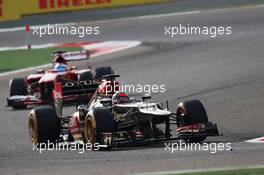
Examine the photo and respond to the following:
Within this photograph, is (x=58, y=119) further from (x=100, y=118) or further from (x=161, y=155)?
(x=161, y=155)

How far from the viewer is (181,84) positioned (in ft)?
75.2

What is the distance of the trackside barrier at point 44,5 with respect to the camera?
4069 centimetres

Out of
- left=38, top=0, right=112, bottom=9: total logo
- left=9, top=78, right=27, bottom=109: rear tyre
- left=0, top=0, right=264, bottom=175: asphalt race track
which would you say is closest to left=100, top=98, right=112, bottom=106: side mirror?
left=0, top=0, right=264, bottom=175: asphalt race track

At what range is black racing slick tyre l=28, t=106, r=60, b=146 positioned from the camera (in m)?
15.9

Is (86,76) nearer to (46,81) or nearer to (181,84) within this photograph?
(46,81)

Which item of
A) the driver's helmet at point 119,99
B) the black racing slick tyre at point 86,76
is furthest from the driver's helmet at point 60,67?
the driver's helmet at point 119,99

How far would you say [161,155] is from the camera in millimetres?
13328

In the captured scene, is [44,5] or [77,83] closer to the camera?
[77,83]

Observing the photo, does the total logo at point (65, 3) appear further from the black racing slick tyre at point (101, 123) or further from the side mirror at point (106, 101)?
the black racing slick tyre at point (101, 123)

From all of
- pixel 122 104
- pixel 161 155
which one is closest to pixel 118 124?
pixel 122 104

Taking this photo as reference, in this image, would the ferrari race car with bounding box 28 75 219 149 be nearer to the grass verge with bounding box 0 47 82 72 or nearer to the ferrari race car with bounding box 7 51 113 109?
the ferrari race car with bounding box 7 51 113 109

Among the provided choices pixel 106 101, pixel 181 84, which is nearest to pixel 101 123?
pixel 106 101

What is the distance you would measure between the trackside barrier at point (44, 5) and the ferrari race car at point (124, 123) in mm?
24874

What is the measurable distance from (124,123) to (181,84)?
7.94 metres
